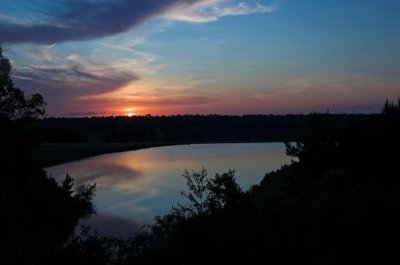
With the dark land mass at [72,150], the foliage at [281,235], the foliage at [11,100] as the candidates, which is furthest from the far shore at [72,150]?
the foliage at [281,235]

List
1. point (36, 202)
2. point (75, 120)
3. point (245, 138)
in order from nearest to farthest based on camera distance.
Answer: point (36, 202), point (245, 138), point (75, 120)

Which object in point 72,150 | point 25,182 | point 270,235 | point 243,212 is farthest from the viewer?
point 72,150

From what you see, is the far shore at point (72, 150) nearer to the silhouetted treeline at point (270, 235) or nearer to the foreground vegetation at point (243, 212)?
the foreground vegetation at point (243, 212)

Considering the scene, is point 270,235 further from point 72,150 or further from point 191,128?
point 191,128

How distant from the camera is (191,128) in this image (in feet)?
533

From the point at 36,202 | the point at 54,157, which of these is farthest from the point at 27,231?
the point at 54,157

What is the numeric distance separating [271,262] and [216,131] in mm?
149463

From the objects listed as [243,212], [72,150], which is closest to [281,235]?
[243,212]

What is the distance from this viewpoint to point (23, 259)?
9883 millimetres

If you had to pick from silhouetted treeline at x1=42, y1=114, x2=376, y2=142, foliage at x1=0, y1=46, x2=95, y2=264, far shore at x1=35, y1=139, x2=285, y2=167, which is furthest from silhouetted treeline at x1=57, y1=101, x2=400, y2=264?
silhouetted treeline at x1=42, y1=114, x2=376, y2=142

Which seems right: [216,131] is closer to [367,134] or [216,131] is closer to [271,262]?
[367,134]

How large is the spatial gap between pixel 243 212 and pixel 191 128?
497 feet

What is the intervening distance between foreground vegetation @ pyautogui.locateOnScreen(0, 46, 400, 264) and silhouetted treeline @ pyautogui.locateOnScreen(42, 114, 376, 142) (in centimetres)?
10868

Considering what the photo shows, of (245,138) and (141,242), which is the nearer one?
(141,242)
